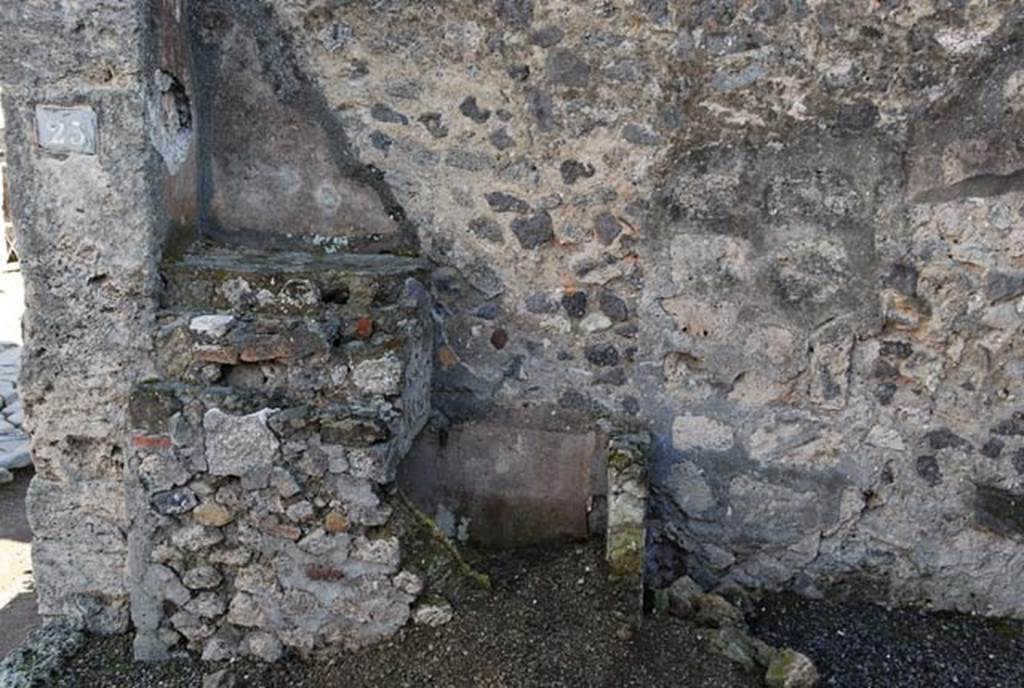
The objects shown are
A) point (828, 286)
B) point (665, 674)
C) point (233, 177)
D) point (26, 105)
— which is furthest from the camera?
point (233, 177)

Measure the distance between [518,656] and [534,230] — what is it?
1479 mm

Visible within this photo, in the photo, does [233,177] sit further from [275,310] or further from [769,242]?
[769,242]

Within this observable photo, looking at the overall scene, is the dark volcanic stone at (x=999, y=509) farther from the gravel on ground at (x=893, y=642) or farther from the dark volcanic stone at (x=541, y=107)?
the dark volcanic stone at (x=541, y=107)

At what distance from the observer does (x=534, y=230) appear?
11.4ft

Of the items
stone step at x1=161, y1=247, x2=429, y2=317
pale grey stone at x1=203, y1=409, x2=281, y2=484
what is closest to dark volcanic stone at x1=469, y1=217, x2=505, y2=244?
stone step at x1=161, y1=247, x2=429, y2=317

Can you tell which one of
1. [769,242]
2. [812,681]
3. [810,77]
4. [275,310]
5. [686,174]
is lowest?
[812,681]

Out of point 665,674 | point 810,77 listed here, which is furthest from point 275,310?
point 810,77

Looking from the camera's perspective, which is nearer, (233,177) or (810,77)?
(810,77)

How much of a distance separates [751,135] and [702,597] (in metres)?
1.61

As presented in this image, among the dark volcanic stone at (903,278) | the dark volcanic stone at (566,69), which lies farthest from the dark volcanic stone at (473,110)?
the dark volcanic stone at (903,278)

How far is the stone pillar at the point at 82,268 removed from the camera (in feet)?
9.98

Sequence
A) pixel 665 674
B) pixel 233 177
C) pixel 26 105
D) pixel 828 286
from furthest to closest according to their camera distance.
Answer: pixel 233 177 → pixel 828 286 → pixel 26 105 → pixel 665 674

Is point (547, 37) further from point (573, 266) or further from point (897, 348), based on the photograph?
point (897, 348)

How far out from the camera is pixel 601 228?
343cm
